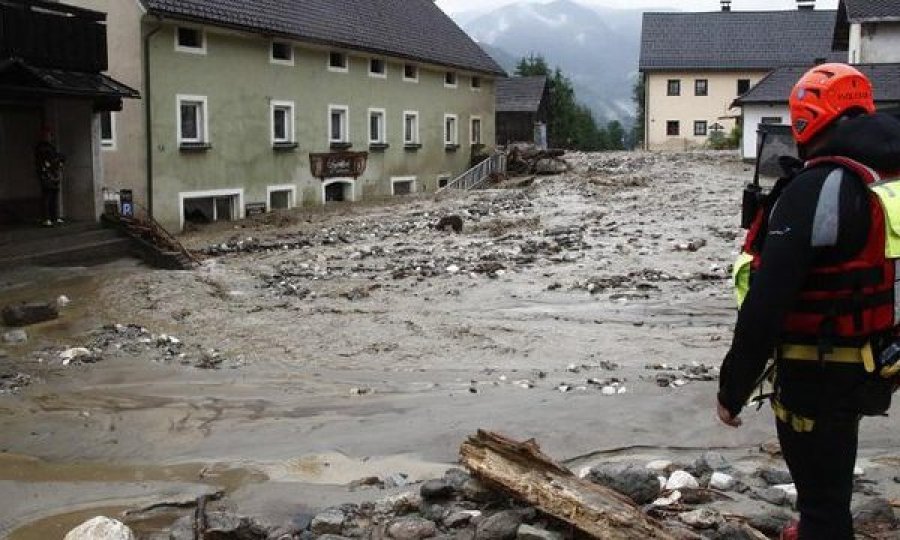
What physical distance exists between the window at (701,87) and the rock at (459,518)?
58813 millimetres

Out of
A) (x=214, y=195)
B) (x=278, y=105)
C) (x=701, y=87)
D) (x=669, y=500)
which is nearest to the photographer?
(x=669, y=500)

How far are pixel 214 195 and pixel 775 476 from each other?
818 inches

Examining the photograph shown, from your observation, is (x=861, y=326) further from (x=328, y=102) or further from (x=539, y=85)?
(x=539, y=85)

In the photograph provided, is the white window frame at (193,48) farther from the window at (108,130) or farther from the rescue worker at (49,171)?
the rescue worker at (49,171)

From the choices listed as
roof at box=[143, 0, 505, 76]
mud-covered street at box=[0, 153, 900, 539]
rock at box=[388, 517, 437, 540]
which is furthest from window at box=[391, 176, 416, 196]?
rock at box=[388, 517, 437, 540]

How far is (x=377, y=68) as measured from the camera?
3195cm

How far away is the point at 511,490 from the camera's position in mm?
4496

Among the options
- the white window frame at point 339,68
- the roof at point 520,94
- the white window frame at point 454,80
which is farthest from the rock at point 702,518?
the roof at point 520,94

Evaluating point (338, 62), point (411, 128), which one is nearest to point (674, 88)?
point (411, 128)

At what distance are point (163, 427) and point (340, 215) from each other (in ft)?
61.2

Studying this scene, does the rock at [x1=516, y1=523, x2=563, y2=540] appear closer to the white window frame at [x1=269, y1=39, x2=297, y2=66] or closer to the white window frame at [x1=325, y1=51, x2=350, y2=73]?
the white window frame at [x1=269, y1=39, x2=297, y2=66]

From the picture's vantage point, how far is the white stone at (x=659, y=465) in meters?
5.48

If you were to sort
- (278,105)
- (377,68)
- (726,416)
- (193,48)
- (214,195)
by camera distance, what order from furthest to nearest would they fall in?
(377,68), (278,105), (214,195), (193,48), (726,416)

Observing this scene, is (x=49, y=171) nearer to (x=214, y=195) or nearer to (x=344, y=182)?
(x=214, y=195)
